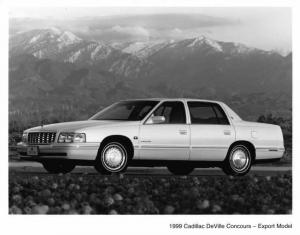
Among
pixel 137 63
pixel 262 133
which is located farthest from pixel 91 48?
pixel 262 133

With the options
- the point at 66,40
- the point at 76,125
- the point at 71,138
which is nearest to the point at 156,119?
the point at 76,125

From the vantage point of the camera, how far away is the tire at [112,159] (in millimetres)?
13344

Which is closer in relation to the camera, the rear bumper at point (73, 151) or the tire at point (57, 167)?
the rear bumper at point (73, 151)

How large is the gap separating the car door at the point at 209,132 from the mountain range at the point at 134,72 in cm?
6061

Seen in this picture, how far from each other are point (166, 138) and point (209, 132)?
1060 millimetres

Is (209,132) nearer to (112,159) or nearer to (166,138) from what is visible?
(166,138)

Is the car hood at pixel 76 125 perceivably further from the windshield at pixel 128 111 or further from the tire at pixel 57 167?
the tire at pixel 57 167

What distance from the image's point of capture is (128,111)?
563 inches

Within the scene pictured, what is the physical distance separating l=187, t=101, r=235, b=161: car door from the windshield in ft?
3.06

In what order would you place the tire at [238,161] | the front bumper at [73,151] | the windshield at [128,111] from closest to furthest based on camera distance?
the front bumper at [73,151] < the windshield at [128,111] < the tire at [238,161]

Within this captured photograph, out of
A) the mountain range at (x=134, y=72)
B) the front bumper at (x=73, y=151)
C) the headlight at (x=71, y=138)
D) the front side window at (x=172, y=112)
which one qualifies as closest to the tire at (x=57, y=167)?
the front bumper at (x=73, y=151)

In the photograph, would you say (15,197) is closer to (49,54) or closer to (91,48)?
(49,54)

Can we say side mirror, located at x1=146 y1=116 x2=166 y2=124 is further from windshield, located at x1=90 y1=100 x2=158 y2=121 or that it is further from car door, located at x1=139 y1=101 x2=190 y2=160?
windshield, located at x1=90 y1=100 x2=158 y2=121

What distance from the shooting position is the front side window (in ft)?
Answer: 46.8
